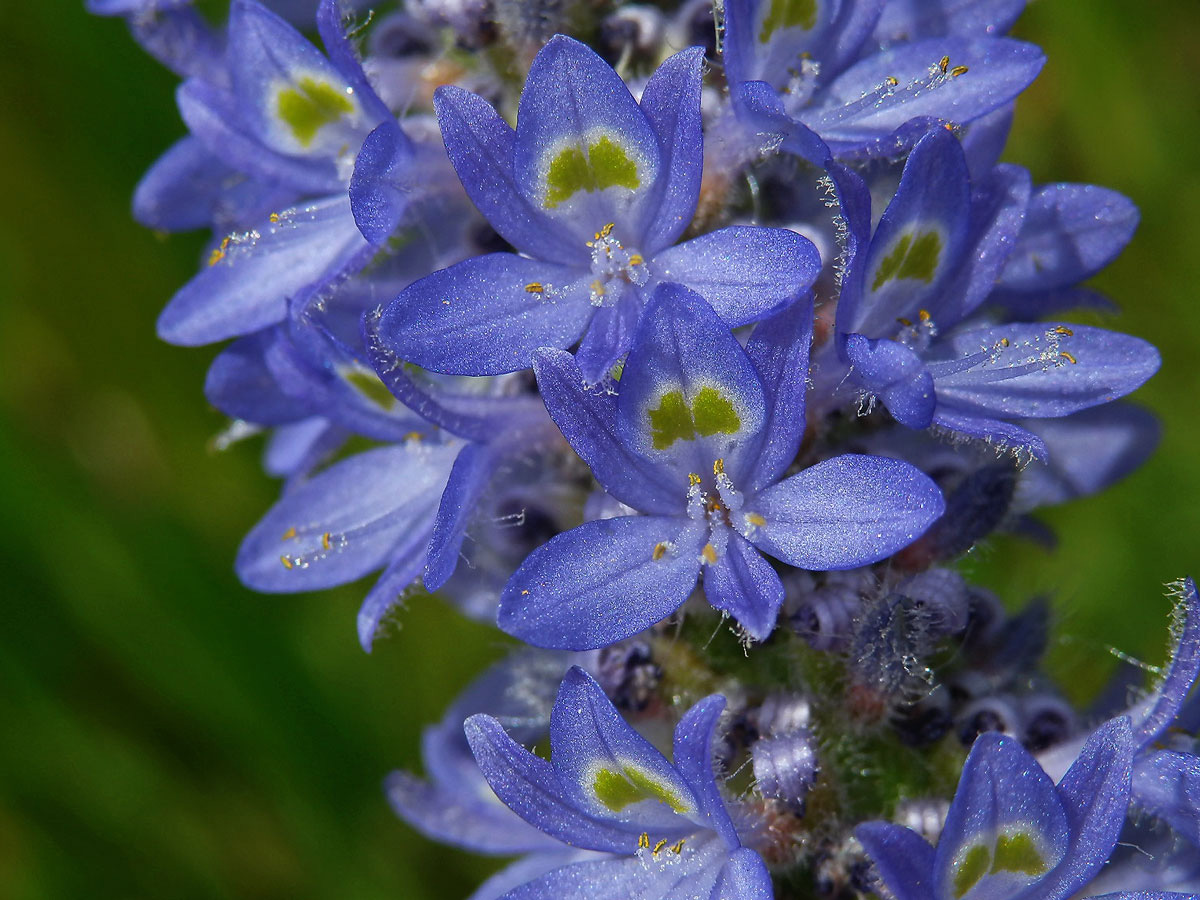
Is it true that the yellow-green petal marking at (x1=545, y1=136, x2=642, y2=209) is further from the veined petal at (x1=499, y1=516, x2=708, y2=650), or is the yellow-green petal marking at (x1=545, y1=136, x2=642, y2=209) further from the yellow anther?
the yellow anther

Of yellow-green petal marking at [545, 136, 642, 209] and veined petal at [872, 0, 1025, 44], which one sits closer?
yellow-green petal marking at [545, 136, 642, 209]

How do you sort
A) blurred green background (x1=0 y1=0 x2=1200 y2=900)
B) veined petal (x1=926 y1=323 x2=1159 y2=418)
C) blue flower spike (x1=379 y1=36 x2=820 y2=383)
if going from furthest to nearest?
blurred green background (x1=0 y1=0 x2=1200 y2=900) < veined petal (x1=926 y1=323 x2=1159 y2=418) < blue flower spike (x1=379 y1=36 x2=820 y2=383)

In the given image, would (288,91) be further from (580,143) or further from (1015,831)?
(1015,831)

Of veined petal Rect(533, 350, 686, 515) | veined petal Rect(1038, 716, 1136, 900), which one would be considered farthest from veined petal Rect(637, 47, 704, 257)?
veined petal Rect(1038, 716, 1136, 900)

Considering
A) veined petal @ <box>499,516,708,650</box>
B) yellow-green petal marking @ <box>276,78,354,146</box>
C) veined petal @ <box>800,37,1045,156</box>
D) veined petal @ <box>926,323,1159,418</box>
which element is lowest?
veined petal @ <box>926,323,1159,418</box>

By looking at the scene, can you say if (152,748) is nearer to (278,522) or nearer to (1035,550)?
(278,522)

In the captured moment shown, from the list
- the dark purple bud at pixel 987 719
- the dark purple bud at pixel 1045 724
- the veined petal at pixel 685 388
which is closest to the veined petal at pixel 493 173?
the veined petal at pixel 685 388

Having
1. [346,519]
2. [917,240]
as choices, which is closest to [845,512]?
[917,240]
